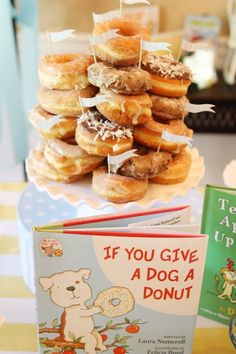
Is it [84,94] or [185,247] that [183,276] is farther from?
[84,94]

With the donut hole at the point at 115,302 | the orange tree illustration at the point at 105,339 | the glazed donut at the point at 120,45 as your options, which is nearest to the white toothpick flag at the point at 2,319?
the orange tree illustration at the point at 105,339

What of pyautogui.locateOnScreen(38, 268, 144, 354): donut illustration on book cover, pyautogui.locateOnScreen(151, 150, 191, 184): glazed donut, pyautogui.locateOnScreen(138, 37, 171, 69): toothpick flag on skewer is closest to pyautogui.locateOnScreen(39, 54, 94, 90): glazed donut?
pyautogui.locateOnScreen(138, 37, 171, 69): toothpick flag on skewer


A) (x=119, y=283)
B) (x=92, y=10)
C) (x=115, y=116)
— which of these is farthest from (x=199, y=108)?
(x=92, y=10)

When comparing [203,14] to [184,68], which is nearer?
[184,68]

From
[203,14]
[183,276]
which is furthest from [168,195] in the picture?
[203,14]

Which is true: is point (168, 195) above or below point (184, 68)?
below

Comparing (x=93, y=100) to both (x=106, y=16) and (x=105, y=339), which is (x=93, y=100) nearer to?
(x=106, y=16)
